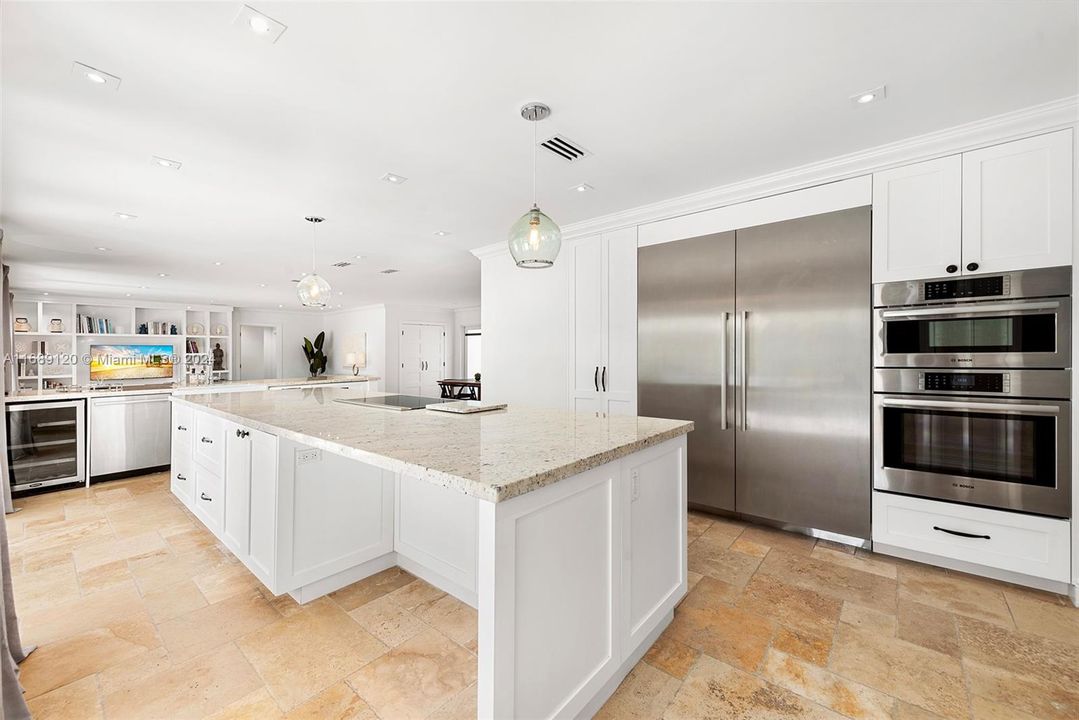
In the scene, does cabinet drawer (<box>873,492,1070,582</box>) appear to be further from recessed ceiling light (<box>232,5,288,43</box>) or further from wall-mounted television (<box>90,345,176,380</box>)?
wall-mounted television (<box>90,345,176,380</box>)

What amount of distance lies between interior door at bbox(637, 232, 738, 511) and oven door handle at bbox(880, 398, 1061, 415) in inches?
36.3

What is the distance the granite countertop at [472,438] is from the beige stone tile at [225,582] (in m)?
0.89

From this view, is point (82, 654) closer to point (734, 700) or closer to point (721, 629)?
point (734, 700)

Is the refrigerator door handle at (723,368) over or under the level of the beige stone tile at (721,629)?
over

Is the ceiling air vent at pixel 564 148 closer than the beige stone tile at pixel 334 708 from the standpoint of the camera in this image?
No

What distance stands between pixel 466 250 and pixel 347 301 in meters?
5.15

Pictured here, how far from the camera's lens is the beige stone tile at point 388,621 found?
195 cm

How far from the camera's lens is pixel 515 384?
4.52 meters

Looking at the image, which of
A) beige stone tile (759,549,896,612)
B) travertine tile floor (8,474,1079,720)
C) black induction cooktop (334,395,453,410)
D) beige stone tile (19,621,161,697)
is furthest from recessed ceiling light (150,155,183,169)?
beige stone tile (759,549,896,612)

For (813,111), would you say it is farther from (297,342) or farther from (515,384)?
(297,342)

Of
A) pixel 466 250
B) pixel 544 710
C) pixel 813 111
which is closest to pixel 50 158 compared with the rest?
pixel 466 250

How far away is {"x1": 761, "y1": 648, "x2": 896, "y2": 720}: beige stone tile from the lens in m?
1.55

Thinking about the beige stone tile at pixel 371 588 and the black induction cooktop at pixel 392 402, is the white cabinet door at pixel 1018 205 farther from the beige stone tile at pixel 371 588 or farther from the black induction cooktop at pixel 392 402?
the beige stone tile at pixel 371 588

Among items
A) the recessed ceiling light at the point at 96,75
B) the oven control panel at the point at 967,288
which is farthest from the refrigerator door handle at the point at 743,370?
the recessed ceiling light at the point at 96,75
